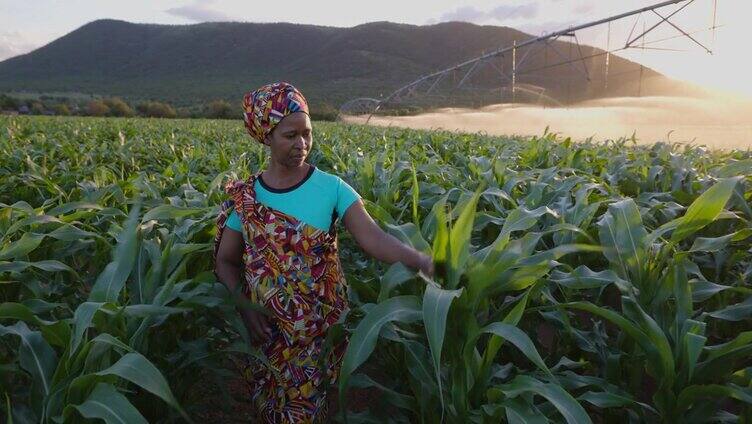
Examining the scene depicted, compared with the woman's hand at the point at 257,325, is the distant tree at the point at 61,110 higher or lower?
higher

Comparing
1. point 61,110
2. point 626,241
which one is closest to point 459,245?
point 626,241

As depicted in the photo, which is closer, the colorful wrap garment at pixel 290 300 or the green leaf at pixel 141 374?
the green leaf at pixel 141 374

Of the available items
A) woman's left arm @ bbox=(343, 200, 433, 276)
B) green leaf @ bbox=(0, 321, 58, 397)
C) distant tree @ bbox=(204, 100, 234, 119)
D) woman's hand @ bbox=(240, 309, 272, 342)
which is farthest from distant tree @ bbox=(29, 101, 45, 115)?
green leaf @ bbox=(0, 321, 58, 397)

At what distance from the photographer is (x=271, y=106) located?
1.89m

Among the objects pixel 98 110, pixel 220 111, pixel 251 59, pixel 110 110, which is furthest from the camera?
pixel 251 59

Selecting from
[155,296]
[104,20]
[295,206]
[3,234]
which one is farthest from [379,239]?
[104,20]

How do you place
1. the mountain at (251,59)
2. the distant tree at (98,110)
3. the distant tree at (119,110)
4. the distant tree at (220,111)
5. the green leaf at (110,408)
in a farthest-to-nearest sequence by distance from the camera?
the mountain at (251,59), the distant tree at (220,111), the distant tree at (119,110), the distant tree at (98,110), the green leaf at (110,408)

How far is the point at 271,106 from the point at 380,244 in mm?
582

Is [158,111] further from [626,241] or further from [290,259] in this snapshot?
[626,241]

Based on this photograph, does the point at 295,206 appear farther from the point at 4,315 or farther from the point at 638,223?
the point at 638,223

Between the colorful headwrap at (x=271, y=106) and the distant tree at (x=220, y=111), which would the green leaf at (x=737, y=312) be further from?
the distant tree at (x=220, y=111)

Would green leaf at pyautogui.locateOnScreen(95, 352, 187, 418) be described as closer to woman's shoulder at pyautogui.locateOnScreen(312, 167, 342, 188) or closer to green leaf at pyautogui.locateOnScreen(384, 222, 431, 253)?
green leaf at pyautogui.locateOnScreen(384, 222, 431, 253)

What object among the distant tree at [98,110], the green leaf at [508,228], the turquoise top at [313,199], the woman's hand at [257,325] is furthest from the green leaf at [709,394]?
the distant tree at [98,110]

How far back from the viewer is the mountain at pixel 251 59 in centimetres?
7344
